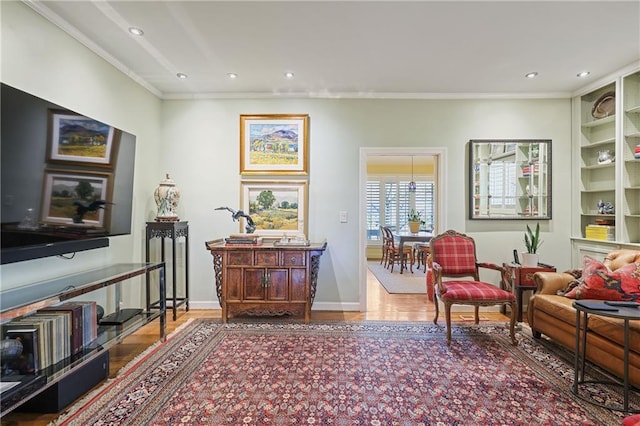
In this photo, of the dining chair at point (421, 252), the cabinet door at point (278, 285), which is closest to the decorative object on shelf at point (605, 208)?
the dining chair at point (421, 252)

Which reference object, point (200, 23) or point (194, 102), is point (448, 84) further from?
point (194, 102)

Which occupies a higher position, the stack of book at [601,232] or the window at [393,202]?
the window at [393,202]

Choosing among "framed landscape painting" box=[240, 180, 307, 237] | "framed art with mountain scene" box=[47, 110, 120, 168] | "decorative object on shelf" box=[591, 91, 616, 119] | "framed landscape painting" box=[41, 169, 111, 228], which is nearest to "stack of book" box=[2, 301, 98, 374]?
"framed landscape painting" box=[41, 169, 111, 228]

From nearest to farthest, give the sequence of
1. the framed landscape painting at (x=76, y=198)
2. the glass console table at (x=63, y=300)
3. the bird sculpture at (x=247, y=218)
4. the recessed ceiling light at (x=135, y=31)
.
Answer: the glass console table at (x=63, y=300) < the framed landscape painting at (x=76, y=198) < the recessed ceiling light at (x=135, y=31) < the bird sculpture at (x=247, y=218)

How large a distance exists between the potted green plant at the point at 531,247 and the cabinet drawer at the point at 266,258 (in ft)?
9.24

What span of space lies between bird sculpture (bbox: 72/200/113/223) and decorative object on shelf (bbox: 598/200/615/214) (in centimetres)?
510

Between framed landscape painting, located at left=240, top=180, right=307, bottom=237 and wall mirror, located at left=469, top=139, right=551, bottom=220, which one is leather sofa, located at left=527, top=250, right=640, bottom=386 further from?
framed landscape painting, located at left=240, top=180, right=307, bottom=237

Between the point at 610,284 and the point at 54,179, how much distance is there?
4088 mm

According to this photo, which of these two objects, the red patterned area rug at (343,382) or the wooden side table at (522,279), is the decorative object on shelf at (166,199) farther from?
the wooden side table at (522,279)

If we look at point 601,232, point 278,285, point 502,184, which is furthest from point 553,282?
point 278,285

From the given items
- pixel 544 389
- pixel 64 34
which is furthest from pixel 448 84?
pixel 64 34

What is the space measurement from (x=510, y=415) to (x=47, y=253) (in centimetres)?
313

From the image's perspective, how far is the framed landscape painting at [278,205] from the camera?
3.95m

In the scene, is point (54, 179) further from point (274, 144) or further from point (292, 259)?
point (274, 144)
